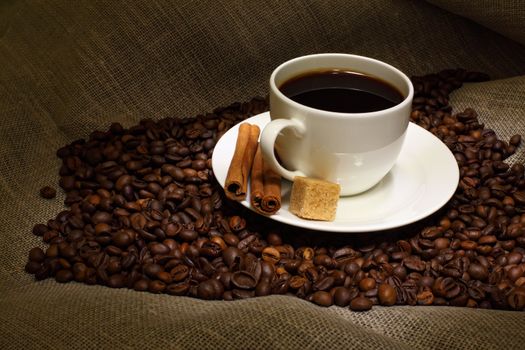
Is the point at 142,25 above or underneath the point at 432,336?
above

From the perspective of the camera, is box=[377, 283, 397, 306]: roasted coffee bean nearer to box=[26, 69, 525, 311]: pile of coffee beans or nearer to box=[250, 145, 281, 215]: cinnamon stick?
box=[26, 69, 525, 311]: pile of coffee beans

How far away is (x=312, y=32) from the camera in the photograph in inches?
71.5

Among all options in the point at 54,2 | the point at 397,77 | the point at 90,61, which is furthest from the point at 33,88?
the point at 397,77

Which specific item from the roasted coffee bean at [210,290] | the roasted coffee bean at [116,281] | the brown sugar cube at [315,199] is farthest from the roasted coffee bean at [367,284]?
the roasted coffee bean at [116,281]

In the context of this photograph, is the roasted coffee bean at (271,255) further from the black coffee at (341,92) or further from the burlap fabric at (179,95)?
the black coffee at (341,92)

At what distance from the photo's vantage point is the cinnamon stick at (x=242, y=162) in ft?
3.95

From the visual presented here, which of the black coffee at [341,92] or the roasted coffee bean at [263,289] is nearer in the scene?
the roasted coffee bean at [263,289]

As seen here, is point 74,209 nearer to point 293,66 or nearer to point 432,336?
point 293,66

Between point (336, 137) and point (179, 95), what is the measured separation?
67cm

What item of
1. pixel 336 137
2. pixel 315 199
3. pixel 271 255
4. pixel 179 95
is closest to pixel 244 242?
pixel 271 255

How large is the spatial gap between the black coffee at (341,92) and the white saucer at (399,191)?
0.57 feet

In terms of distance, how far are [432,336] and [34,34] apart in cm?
133

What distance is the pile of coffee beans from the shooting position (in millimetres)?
1128

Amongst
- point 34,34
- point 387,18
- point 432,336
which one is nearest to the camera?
point 432,336
